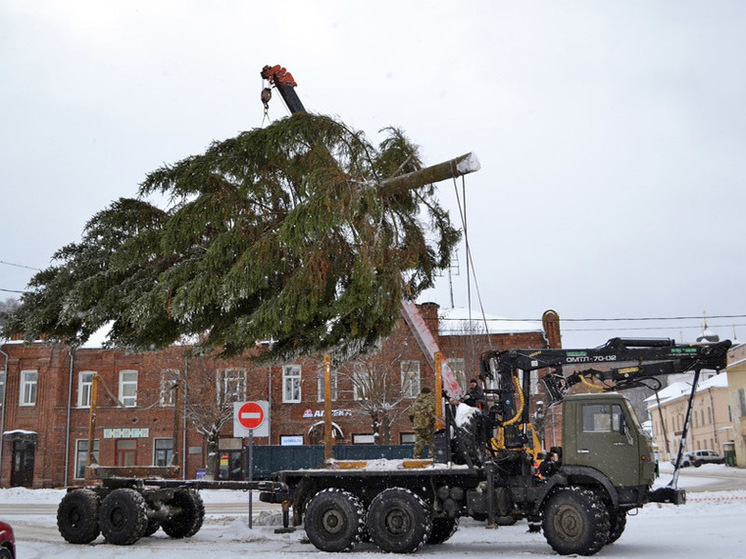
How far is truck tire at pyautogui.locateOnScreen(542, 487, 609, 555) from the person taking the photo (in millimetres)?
12062

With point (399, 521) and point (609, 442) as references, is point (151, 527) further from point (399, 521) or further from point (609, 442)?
point (609, 442)

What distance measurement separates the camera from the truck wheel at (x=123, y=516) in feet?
47.5

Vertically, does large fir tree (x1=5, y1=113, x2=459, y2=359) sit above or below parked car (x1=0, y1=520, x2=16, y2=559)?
above

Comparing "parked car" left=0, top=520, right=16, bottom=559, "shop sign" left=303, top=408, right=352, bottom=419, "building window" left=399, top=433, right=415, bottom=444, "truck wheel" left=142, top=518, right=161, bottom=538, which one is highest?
"shop sign" left=303, top=408, right=352, bottom=419

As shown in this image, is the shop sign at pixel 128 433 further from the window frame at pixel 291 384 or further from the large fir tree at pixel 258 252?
the large fir tree at pixel 258 252

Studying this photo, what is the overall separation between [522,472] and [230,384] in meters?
29.4

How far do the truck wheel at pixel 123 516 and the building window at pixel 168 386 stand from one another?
26157mm

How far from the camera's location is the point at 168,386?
137 ft

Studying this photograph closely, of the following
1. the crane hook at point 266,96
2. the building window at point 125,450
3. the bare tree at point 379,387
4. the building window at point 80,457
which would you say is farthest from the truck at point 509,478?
the building window at point 80,457

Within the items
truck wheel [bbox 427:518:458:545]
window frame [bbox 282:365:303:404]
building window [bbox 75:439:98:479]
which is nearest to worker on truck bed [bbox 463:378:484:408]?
truck wheel [bbox 427:518:458:545]

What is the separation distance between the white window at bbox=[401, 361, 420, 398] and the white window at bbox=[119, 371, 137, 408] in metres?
15.1

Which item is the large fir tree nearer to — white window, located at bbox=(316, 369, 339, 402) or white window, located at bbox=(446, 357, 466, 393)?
white window, located at bbox=(446, 357, 466, 393)

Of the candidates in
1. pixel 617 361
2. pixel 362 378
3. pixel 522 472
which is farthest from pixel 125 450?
pixel 617 361

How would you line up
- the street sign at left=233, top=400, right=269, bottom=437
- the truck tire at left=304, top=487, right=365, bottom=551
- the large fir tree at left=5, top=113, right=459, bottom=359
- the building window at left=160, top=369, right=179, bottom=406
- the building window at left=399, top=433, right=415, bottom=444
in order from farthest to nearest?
the building window at left=399, top=433, right=415, bottom=444 < the building window at left=160, top=369, right=179, bottom=406 < the street sign at left=233, top=400, right=269, bottom=437 < the truck tire at left=304, top=487, right=365, bottom=551 < the large fir tree at left=5, top=113, right=459, bottom=359
